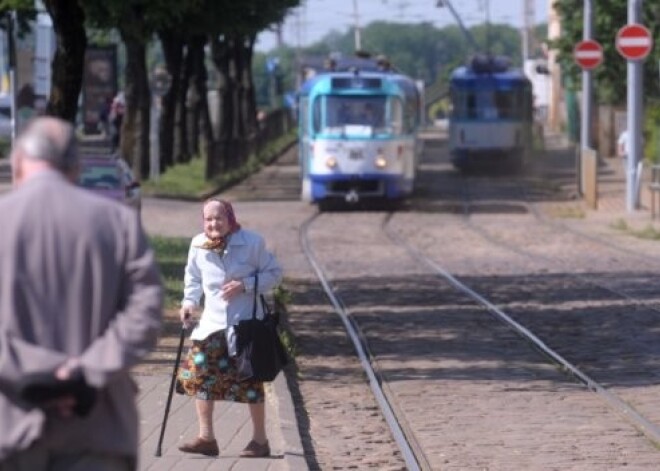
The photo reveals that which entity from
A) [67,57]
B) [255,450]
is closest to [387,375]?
[255,450]

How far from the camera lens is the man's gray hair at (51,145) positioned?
5.54 metres

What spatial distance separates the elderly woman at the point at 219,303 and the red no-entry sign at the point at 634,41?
74.8 feet

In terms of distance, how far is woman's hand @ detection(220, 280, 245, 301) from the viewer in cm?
975

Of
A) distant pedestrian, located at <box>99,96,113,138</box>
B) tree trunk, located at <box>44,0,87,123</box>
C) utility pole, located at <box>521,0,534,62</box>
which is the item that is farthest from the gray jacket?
utility pole, located at <box>521,0,534,62</box>

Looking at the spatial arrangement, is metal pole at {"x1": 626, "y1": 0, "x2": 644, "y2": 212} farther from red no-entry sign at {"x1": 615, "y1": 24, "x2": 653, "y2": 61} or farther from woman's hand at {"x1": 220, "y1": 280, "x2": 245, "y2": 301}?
woman's hand at {"x1": 220, "y1": 280, "x2": 245, "y2": 301}

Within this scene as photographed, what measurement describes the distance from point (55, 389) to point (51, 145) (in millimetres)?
764

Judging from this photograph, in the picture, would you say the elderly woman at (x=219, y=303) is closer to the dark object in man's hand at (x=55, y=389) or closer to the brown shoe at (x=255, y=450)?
the brown shoe at (x=255, y=450)

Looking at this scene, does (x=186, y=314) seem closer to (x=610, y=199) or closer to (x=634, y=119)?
(x=634, y=119)

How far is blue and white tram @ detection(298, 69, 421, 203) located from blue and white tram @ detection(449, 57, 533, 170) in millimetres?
13805

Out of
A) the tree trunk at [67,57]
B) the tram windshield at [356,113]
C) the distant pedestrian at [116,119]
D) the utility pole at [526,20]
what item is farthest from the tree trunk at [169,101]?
the utility pole at [526,20]

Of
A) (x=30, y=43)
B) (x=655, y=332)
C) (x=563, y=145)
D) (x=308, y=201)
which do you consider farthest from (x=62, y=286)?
(x=563, y=145)

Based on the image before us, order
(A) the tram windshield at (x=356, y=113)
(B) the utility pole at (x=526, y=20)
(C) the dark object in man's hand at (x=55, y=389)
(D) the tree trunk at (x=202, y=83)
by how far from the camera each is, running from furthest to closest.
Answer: (B) the utility pole at (x=526, y=20), (D) the tree trunk at (x=202, y=83), (A) the tram windshield at (x=356, y=113), (C) the dark object in man's hand at (x=55, y=389)

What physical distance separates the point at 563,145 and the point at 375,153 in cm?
3706

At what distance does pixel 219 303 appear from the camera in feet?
32.5
